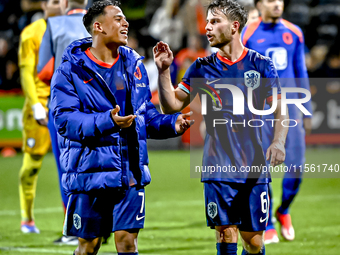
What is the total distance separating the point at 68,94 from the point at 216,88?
3.60 feet

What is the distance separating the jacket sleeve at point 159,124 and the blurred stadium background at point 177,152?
198 centimetres

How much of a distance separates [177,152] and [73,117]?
11.6m

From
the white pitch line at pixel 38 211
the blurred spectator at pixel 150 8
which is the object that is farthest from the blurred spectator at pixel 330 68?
the white pitch line at pixel 38 211

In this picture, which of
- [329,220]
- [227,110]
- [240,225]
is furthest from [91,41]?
[329,220]

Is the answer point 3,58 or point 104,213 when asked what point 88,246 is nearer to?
point 104,213

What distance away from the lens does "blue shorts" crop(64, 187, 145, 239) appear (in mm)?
3783

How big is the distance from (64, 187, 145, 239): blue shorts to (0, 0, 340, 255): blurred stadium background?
1911 millimetres

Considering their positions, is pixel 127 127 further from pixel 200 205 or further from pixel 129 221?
pixel 200 205

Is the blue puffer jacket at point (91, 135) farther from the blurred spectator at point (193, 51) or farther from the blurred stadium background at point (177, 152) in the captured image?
the blurred spectator at point (193, 51)

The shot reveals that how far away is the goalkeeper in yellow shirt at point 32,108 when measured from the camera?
629 centimetres

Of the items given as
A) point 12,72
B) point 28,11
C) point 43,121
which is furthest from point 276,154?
point 28,11

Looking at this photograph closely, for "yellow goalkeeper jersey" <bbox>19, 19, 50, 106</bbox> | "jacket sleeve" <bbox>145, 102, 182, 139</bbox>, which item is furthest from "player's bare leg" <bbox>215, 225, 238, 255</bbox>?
"yellow goalkeeper jersey" <bbox>19, 19, 50, 106</bbox>

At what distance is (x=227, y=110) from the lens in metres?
4.21

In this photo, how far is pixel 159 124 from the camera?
13.1 ft
